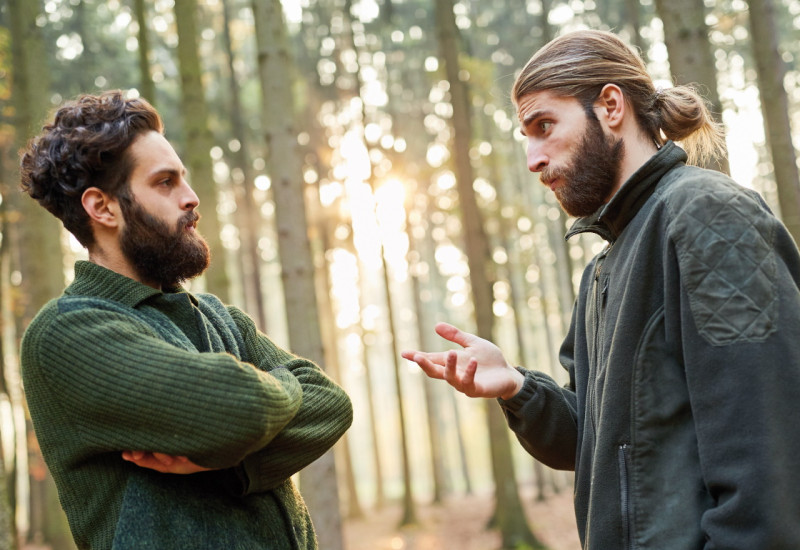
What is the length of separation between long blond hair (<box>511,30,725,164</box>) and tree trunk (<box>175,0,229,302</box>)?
14.8ft

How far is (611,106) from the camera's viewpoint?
2.63 meters

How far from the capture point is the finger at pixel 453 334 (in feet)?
9.23

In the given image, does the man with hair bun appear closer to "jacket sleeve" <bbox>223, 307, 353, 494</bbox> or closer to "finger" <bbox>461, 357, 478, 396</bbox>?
A: "finger" <bbox>461, 357, 478, 396</bbox>

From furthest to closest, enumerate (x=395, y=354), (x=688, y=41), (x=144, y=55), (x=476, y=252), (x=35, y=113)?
(x=395, y=354) < (x=476, y=252) < (x=144, y=55) < (x=35, y=113) < (x=688, y=41)

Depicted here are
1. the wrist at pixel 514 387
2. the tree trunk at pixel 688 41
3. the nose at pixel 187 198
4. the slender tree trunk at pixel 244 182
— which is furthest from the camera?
the slender tree trunk at pixel 244 182

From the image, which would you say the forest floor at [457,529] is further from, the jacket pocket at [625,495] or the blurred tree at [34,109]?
the jacket pocket at [625,495]

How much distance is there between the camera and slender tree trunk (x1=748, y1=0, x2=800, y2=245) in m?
6.30

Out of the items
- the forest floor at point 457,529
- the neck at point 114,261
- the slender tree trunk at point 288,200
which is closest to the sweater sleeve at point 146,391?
the neck at point 114,261

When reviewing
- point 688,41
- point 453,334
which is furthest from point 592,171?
point 688,41

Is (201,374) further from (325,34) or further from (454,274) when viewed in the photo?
(454,274)

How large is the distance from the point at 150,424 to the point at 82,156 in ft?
3.30

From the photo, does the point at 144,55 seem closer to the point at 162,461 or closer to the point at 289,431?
the point at 289,431

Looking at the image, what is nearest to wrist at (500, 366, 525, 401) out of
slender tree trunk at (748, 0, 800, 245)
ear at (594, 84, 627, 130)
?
ear at (594, 84, 627, 130)

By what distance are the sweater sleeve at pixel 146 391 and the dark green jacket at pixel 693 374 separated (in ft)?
3.65
